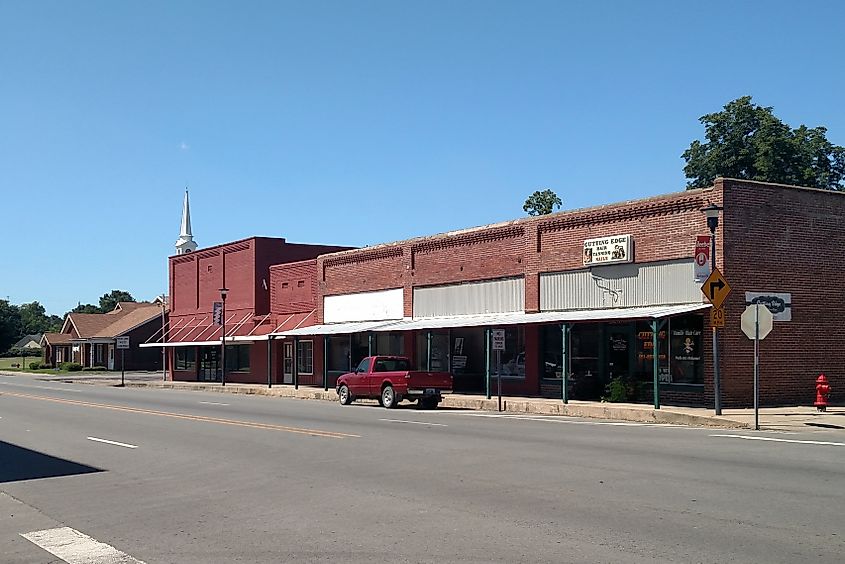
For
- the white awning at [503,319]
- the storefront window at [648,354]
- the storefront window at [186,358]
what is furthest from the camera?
the storefront window at [186,358]

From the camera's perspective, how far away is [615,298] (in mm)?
29547

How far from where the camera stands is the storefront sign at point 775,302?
26.5 m

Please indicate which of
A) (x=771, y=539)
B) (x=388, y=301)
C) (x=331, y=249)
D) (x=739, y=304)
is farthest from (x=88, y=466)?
(x=331, y=249)

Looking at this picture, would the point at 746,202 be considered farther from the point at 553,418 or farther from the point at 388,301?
the point at 388,301

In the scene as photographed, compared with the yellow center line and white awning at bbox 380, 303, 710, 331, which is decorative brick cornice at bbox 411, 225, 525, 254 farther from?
the yellow center line

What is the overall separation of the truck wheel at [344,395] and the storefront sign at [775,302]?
14.2m

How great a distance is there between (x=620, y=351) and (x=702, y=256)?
17.6 feet

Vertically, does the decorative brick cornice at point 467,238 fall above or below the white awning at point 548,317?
above

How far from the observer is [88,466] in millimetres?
15922

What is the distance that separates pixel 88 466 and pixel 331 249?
38.3 metres

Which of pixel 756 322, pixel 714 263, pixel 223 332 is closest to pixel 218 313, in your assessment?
pixel 223 332

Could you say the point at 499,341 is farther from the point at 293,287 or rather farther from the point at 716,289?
the point at 293,287

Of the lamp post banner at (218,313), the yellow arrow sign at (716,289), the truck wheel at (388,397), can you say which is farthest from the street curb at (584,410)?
the lamp post banner at (218,313)

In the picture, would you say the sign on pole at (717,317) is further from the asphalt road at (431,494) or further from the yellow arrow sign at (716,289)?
the asphalt road at (431,494)
